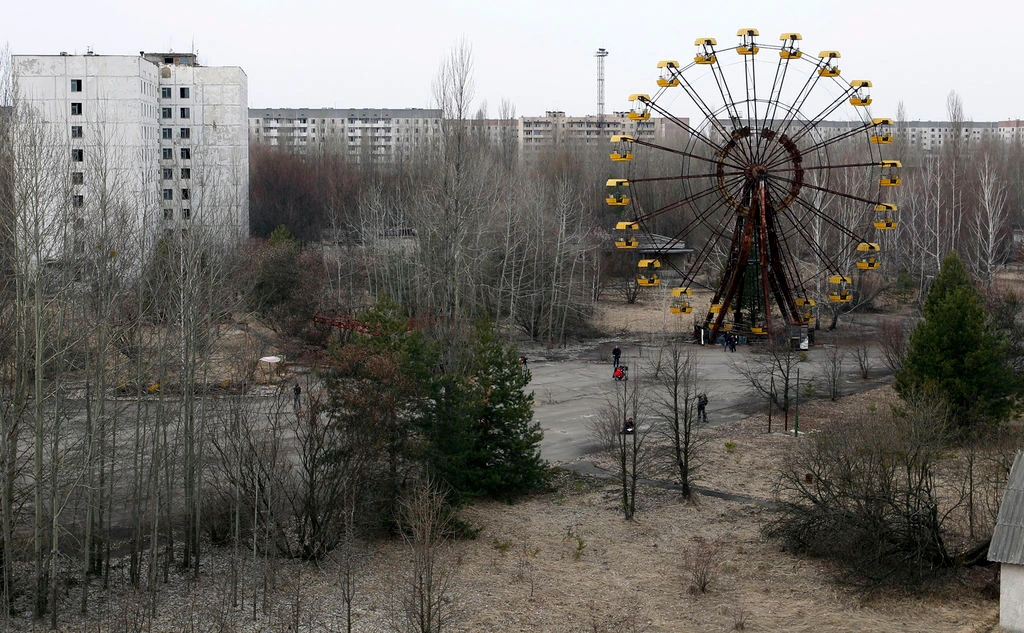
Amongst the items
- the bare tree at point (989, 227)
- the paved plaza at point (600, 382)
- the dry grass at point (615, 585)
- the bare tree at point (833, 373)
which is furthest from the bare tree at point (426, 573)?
the bare tree at point (989, 227)

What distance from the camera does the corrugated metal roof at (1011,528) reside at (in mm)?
14445

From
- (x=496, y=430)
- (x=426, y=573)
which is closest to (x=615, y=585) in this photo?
(x=426, y=573)

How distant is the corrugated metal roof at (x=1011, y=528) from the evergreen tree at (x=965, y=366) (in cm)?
920

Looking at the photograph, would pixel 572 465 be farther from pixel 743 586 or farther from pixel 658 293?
pixel 658 293

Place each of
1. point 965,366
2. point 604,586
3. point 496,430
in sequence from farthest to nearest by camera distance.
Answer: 1. point 965,366
2. point 496,430
3. point 604,586

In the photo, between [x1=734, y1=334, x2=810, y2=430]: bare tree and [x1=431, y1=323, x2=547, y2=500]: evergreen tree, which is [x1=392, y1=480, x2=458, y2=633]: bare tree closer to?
[x1=431, y1=323, x2=547, y2=500]: evergreen tree

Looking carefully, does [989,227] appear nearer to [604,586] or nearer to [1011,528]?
[1011,528]

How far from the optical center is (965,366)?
80.3ft

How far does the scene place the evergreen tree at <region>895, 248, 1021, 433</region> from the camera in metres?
24.4

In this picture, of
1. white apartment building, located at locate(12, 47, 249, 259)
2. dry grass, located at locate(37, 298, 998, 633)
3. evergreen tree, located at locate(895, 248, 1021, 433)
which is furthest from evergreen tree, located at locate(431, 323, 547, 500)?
white apartment building, located at locate(12, 47, 249, 259)

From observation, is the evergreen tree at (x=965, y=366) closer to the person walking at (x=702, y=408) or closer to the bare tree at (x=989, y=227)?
the person walking at (x=702, y=408)

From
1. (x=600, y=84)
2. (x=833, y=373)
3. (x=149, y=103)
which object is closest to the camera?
(x=833, y=373)

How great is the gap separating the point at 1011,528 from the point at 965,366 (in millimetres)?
10599

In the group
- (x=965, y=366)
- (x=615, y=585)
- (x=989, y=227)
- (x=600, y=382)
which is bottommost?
(x=615, y=585)
